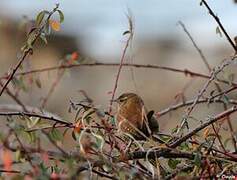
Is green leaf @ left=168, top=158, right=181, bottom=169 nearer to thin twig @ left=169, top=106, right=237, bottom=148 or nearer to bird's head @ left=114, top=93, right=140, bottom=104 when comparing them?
thin twig @ left=169, top=106, right=237, bottom=148

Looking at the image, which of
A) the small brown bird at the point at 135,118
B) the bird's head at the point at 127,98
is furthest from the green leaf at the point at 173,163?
the bird's head at the point at 127,98

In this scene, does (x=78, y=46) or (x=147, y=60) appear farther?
(x=78, y=46)

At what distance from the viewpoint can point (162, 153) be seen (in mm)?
1528

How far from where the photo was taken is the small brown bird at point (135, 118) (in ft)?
5.56

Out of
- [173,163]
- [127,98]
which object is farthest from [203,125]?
[127,98]

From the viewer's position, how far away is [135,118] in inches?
69.9

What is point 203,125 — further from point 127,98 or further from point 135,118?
point 127,98

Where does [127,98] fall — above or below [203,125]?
above

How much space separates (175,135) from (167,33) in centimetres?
729

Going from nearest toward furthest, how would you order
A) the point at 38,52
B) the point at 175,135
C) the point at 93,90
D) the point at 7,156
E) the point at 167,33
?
the point at 7,156
the point at 175,135
the point at 93,90
the point at 38,52
the point at 167,33

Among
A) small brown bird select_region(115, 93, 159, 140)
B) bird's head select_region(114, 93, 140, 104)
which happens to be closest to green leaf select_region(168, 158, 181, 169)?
small brown bird select_region(115, 93, 159, 140)

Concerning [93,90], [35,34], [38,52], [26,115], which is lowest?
[26,115]

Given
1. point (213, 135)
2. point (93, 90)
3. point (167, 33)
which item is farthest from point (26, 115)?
point (167, 33)

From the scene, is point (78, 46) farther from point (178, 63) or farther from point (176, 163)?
point (176, 163)
